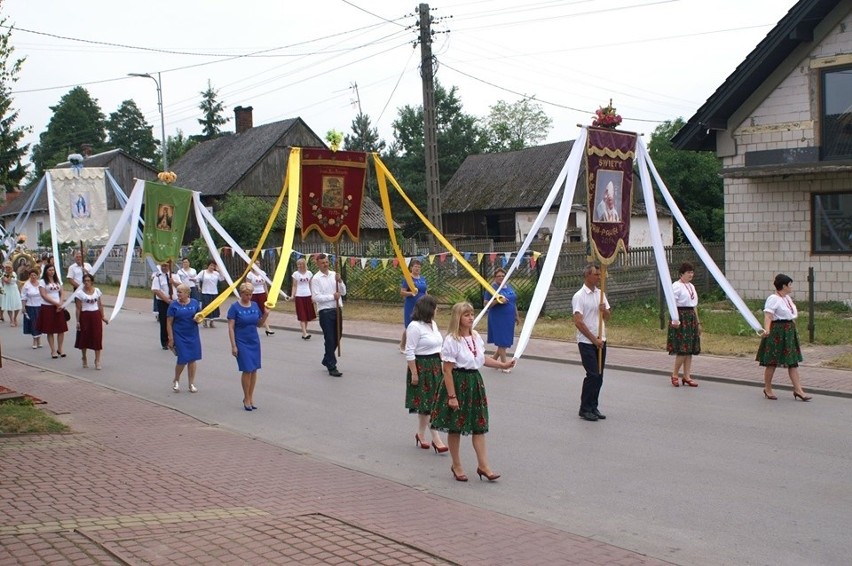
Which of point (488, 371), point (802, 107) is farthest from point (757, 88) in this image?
point (488, 371)

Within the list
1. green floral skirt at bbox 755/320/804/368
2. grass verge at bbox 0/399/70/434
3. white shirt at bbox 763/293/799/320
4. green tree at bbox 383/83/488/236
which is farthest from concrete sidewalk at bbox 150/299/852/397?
green tree at bbox 383/83/488/236

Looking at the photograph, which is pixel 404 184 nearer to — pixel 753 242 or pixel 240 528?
pixel 753 242

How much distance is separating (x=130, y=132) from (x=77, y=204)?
254ft

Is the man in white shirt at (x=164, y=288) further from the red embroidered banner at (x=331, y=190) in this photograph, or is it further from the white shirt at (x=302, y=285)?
the red embroidered banner at (x=331, y=190)

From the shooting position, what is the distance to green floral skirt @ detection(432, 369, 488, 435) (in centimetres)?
775

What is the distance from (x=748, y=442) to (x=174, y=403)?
7.57 m

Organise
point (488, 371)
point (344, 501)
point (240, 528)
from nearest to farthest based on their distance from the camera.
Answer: point (240, 528)
point (344, 501)
point (488, 371)

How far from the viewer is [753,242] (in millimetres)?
22516

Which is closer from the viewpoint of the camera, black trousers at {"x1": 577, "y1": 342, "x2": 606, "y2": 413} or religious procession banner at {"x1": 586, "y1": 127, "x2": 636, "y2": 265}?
black trousers at {"x1": 577, "y1": 342, "x2": 606, "y2": 413}

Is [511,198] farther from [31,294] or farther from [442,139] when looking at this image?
[31,294]

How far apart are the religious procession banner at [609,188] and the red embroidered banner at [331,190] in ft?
15.3

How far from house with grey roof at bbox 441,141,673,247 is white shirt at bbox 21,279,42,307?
27115 millimetres

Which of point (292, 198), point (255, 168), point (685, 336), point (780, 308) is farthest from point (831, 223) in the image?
point (255, 168)

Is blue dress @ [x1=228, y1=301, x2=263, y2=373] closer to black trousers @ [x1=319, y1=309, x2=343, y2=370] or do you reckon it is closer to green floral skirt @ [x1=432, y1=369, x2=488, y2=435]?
black trousers @ [x1=319, y1=309, x2=343, y2=370]
